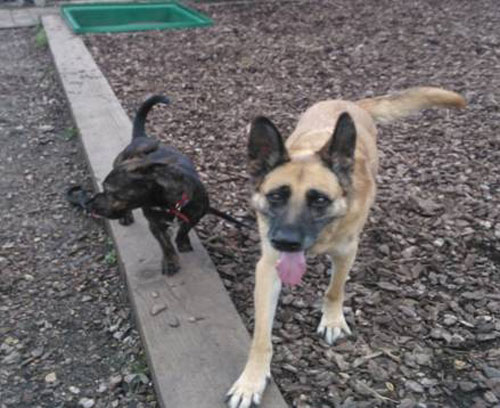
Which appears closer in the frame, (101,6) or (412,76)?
(412,76)

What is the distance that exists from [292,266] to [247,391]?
2.17 feet

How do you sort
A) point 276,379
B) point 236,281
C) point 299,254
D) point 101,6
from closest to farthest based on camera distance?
point 299,254
point 276,379
point 236,281
point 101,6

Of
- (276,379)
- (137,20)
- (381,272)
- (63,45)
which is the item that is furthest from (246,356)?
(137,20)

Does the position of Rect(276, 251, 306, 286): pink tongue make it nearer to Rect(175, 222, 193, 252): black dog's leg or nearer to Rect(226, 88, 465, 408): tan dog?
Rect(226, 88, 465, 408): tan dog

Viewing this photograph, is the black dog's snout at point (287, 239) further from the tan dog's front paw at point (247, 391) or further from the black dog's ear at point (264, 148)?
the tan dog's front paw at point (247, 391)

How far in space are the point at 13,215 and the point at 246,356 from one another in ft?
8.74

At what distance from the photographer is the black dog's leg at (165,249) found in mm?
3561

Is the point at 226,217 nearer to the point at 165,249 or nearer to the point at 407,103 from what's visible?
the point at 165,249

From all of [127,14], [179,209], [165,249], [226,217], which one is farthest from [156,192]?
[127,14]

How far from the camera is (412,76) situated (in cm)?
712

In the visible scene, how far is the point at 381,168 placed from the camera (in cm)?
512

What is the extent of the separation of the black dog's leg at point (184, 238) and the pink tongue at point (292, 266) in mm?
1130

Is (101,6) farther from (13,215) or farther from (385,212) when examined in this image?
(385,212)

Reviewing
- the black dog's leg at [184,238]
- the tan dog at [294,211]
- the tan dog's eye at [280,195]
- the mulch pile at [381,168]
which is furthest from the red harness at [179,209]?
the tan dog's eye at [280,195]
